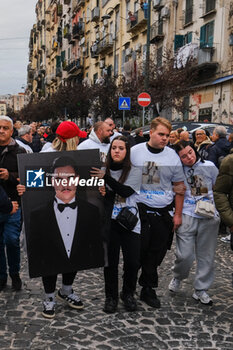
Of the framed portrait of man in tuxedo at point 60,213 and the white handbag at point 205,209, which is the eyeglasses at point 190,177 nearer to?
the white handbag at point 205,209

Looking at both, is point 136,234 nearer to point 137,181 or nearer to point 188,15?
point 137,181

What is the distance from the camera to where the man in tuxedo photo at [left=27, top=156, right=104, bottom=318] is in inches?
161

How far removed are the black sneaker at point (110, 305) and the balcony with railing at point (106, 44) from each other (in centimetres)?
3772

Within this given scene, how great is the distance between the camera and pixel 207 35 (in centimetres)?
2252

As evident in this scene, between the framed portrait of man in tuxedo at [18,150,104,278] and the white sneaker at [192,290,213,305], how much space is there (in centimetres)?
117

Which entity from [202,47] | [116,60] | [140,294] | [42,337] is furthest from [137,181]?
[116,60]

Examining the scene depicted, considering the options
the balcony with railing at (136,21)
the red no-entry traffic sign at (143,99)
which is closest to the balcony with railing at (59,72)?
the balcony with railing at (136,21)

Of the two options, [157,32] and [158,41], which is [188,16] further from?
[158,41]

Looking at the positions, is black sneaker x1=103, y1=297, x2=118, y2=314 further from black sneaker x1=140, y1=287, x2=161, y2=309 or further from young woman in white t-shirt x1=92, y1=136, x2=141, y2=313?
black sneaker x1=140, y1=287, x2=161, y2=309

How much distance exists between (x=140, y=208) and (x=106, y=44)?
38243 millimetres

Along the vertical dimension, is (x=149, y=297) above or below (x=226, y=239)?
above

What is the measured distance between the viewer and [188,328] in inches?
159

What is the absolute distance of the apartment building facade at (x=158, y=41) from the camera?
69.9 feet

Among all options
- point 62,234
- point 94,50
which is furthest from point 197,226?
point 94,50
